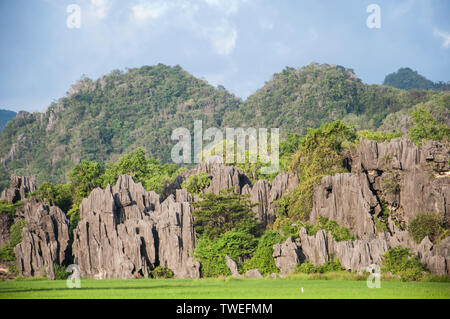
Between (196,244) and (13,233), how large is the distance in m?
12.8

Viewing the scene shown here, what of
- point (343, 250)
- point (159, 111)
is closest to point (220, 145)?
point (343, 250)

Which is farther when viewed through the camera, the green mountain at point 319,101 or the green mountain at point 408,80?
the green mountain at point 408,80

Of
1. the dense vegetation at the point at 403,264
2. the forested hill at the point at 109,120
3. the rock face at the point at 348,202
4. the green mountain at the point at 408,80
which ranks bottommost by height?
the dense vegetation at the point at 403,264

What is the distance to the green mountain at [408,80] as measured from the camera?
437 feet

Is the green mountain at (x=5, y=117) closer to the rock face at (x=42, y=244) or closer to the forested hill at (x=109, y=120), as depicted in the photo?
the forested hill at (x=109, y=120)

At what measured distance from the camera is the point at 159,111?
339 feet

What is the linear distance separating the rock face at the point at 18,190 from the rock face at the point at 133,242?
11.8 meters

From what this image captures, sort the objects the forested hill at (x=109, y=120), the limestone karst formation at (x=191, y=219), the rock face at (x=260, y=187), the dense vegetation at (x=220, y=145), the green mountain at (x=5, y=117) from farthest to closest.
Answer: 1. the green mountain at (x=5, y=117)
2. the forested hill at (x=109, y=120)
3. the rock face at (x=260, y=187)
4. the dense vegetation at (x=220, y=145)
5. the limestone karst formation at (x=191, y=219)

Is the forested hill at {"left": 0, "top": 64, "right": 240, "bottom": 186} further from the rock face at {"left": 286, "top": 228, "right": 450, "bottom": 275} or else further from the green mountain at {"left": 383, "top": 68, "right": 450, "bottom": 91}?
the rock face at {"left": 286, "top": 228, "right": 450, "bottom": 275}

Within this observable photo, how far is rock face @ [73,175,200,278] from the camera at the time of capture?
30.7 m

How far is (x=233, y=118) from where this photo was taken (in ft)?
308

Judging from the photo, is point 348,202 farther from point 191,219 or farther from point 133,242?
point 133,242

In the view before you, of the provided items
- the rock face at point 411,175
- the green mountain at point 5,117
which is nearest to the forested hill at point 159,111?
the rock face at point 411,175

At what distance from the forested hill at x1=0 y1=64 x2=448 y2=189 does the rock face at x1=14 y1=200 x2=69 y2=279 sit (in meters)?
47.6
